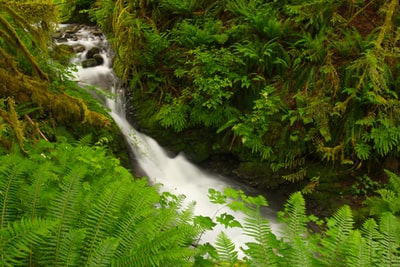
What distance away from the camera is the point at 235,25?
750 centimetres

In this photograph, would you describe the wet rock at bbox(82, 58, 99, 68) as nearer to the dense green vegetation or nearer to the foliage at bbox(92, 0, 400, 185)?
the dense green vegetation

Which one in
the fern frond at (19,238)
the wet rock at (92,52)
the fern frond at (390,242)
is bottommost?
the wet rock at (92,52)

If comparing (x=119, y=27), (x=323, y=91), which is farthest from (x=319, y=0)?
(x=119, y=27)

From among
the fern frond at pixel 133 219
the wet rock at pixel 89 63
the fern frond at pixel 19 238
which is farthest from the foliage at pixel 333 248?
the wet rock at pixel 89 63

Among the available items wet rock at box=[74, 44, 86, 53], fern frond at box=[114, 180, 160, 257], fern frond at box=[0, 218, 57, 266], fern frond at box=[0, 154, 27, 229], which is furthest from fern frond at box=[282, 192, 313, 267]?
wet rock at box=[74, 44, 86, 53]

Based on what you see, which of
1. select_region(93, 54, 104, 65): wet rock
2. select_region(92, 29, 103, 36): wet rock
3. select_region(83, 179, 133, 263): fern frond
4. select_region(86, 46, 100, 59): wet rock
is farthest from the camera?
select_region(92, 29, 103, 36): wet rock

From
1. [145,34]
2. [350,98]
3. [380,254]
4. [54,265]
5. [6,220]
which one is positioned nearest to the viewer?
[54,265]

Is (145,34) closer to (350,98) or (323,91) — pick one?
(323,91)

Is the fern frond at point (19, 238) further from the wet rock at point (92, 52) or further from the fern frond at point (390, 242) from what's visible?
the wet rock at point (92, 52)

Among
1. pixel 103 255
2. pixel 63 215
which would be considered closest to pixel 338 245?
pixel 103 255

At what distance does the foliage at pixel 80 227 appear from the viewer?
4.69 ft

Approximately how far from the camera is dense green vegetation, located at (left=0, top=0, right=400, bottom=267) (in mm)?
1755

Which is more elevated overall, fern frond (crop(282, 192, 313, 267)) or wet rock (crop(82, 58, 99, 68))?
fern frond (crop(282, 192, 313, 267))

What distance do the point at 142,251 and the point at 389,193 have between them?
4.75 meters
